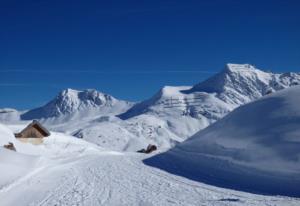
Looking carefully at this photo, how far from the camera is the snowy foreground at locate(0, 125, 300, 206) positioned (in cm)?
1983

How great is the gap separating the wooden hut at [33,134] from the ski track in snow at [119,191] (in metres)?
37.7

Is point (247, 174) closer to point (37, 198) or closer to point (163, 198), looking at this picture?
point (163, 198)

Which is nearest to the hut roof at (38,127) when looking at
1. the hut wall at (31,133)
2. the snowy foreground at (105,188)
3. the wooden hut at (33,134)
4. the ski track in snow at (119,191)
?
the wooden hut at (33,134)

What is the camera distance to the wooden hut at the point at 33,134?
6738 centimetres

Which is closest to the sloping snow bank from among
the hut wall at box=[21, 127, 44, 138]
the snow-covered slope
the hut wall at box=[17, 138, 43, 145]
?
the snow-covered slope

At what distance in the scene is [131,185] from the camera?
2423 cm

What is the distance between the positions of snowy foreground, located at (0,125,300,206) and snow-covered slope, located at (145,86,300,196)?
181 centimetres

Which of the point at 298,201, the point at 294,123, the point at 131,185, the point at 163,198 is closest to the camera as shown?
the point at 298,201

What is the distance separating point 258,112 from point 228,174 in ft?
46.6

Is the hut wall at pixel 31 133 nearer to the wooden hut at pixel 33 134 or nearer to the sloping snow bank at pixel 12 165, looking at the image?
the wooden hut at pixel 33 134

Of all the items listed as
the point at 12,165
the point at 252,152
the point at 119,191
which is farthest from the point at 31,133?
the point at 119,191

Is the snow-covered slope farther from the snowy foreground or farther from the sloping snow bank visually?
the sloping snow bank

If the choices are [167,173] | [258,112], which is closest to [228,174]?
[167,173]

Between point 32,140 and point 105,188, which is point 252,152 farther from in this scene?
point 32,140
